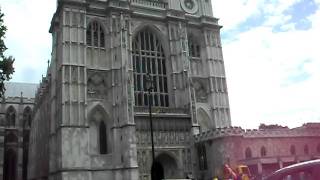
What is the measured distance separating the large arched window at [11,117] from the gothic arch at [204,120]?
3741cm

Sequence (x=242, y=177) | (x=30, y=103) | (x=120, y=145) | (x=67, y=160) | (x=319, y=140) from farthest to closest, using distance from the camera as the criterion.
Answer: (x=30, y=103) → (x=319, y=140) → (x=120, y=145) → (x=67, y=160) → (x=242, y=177)

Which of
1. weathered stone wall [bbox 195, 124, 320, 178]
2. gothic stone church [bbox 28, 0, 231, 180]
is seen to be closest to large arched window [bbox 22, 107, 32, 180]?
gothic stone church [bbox 28, 0, 231, 180]

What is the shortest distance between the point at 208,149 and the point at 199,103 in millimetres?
7514

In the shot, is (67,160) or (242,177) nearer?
(242,177)

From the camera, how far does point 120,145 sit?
36312 mm

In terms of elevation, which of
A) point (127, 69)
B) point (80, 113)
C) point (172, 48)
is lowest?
point (80, 113)

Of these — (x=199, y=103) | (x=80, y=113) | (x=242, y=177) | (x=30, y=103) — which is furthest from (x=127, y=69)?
(x=30, y=103)

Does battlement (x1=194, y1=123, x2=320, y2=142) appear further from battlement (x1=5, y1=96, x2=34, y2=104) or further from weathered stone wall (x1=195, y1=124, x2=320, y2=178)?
battlement (x1=5, y1=96, x2=34, y2=104)

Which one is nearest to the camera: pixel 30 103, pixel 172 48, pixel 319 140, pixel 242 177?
pixel 242 177

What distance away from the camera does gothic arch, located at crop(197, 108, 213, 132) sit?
42344mm

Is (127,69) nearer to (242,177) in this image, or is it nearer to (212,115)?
(212,115)

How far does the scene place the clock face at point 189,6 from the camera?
45781 millimetres

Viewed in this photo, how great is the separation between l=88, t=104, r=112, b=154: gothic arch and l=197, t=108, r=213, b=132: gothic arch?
1054 centimetres

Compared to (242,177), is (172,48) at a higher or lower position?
higher
